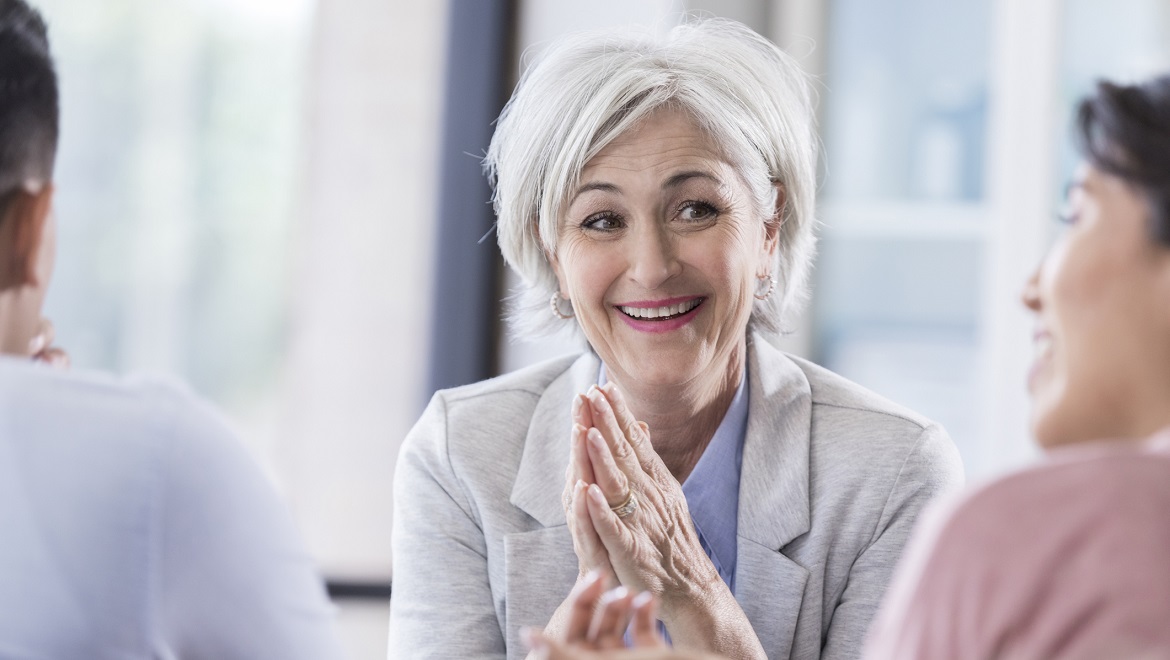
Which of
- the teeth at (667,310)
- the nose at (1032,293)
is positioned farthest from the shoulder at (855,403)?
the nose at (1032,293)

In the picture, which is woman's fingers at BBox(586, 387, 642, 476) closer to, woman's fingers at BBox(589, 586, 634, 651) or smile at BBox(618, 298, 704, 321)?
smile at BBox(618, 298, 704, 321)

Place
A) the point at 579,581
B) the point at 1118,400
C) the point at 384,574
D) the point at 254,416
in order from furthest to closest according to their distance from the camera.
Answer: the point at 254,416 < the point at 384,574 < the point at 579,581 < the point at 1118,400

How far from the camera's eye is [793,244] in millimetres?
1899

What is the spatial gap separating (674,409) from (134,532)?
0.98 metres

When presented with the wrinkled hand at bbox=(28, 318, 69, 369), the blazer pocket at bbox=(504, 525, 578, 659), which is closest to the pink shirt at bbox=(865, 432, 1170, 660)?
the blazer pocket at bbox=(504, 525, 578, 659)

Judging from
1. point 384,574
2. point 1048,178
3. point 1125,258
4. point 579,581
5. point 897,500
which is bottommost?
point 384,574

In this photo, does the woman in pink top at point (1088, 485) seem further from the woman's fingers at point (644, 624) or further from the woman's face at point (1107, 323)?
the woman's fingers at point (644, 624)

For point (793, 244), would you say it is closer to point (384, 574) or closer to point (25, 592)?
point (25, 592)

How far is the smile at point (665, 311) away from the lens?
1718mm

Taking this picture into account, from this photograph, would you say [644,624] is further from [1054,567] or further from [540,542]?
[540,542]

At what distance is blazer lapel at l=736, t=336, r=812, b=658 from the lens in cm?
161

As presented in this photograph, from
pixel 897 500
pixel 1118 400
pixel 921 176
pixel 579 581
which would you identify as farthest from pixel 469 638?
pixel 921 176

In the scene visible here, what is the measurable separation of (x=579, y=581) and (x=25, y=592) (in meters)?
0.79

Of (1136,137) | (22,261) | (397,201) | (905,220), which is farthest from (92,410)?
(905,220)
